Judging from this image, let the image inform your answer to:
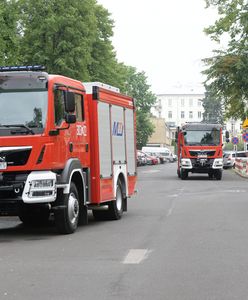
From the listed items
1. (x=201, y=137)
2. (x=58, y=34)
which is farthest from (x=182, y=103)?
(x=201, y=137)

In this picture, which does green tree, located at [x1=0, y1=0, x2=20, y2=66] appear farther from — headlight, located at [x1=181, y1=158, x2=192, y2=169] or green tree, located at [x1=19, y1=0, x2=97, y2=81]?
headlight, located at [x1=181, y1=158, x2=192, y2=169]

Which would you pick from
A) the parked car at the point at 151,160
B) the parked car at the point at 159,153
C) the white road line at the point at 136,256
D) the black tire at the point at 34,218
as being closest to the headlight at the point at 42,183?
the white road line at the point at 136,256

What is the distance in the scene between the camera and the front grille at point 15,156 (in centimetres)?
1066

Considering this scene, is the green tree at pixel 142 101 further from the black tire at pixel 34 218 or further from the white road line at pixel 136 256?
the white road line at pixel 136 256

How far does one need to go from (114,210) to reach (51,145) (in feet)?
12.6

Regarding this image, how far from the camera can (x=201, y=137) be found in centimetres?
3459

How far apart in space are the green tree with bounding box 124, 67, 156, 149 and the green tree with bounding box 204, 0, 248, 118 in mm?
52584

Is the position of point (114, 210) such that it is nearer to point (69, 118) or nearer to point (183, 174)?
point (69, 118)

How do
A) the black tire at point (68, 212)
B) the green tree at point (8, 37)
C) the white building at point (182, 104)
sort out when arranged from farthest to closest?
the white building at point (182, 104) < the green tree at point (8, 37) < the black tire at point (68, 212)

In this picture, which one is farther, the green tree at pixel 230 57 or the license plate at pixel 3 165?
the green tree at pixel 230 57

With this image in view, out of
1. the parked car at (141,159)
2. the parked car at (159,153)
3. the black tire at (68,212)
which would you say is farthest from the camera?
the parked car at (159,153)

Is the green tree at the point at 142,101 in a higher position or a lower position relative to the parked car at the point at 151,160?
higher

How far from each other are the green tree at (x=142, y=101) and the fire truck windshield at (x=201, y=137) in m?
55.8

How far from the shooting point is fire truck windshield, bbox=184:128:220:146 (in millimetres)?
34406
